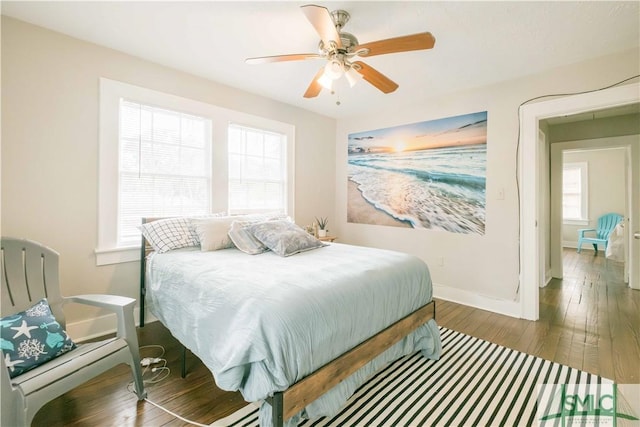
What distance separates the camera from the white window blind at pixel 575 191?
6.76 m

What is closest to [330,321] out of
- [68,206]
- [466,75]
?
[68,206]

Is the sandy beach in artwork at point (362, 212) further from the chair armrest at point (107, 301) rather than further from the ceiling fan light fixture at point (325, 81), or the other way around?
the chair armrest at point (107, 301)

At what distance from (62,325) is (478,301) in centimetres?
378

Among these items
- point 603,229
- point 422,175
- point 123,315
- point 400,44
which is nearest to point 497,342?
point 422,175

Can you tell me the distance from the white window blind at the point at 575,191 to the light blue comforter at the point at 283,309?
709cm

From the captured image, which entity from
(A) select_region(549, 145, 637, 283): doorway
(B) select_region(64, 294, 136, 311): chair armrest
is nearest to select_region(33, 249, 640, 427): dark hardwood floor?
(B) select_region(64, 294, 136, 311): chair armrest

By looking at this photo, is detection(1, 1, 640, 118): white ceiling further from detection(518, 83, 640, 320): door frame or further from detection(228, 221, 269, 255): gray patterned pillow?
detection(228, 221, 269, 255): gray patterned pillow

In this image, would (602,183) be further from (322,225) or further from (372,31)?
(372,31)

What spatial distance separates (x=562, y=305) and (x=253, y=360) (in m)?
3.70

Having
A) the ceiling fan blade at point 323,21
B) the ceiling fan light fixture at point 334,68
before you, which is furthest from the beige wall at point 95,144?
the ceiling fan blade at point 323,21

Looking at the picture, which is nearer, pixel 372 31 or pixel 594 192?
pixel 372 31

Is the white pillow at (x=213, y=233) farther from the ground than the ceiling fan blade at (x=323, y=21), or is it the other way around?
the ceiling fan blade at (x=323, y=21)

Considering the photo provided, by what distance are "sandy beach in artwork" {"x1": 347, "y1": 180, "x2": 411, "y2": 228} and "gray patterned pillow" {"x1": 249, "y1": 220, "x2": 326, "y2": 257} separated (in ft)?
5.63

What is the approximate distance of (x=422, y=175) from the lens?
371 centimetres
